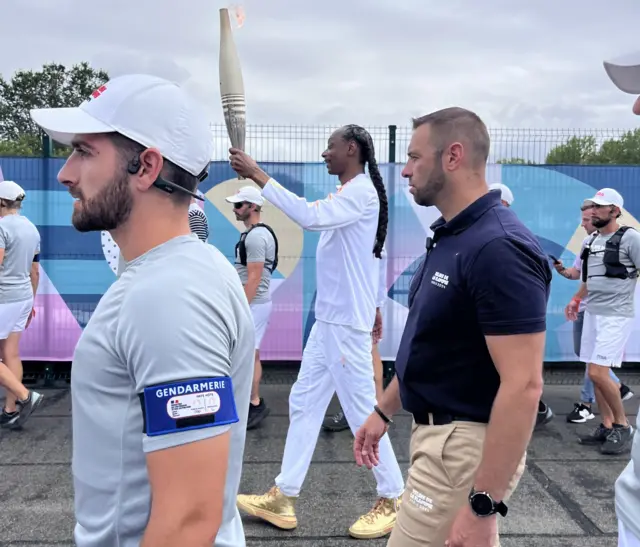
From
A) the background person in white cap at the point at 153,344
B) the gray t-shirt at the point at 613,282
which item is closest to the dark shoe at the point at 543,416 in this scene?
the gray t-shirt at the point at 613,282

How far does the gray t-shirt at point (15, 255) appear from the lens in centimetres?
588

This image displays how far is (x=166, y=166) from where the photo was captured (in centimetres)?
148

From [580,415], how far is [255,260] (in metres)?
3.37

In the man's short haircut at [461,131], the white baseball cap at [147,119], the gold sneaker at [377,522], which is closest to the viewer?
the white baseball cap at [147,119]

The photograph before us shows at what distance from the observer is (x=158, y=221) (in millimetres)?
1488

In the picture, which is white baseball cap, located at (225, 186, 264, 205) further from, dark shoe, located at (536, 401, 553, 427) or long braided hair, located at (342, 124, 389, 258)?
dark shoe, located at (536, 401, 553, 427)

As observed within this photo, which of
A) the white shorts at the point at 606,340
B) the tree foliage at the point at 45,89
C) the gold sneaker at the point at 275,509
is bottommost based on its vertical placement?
the gold sneaker at the point at 275,509

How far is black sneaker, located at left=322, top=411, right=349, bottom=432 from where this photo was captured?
19.1 feet

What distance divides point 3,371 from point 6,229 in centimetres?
124

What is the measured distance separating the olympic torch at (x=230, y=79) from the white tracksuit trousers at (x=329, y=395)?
5.43 ft

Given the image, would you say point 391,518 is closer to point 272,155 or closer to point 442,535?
point 442,535

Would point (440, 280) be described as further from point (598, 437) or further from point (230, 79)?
point (598, 437)

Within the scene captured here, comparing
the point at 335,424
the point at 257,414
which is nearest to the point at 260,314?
the point at 257,414

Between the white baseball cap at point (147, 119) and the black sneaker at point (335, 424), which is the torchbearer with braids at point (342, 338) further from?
the white baseball cap at point (147, 119)
